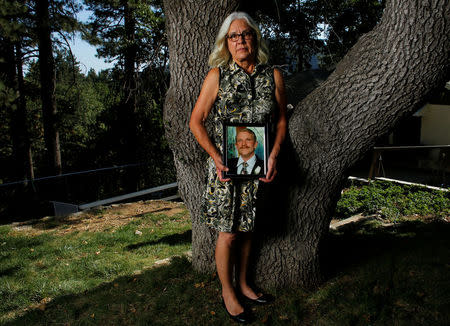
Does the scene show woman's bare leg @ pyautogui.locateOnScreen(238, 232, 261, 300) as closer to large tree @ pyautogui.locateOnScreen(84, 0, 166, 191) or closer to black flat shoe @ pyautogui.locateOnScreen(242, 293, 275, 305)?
black flat shoe @ pyautogui.locateOnScreen(242, 293, 275, 305)

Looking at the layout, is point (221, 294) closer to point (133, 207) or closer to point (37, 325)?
point (37, 325)

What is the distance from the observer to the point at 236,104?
7.57 feet

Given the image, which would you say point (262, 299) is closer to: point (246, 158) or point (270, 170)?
point (270, 170)

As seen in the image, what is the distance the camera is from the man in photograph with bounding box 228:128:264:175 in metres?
2.14

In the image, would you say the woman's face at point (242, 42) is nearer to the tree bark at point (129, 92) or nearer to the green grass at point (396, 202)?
the tree bark at point (129, 92)

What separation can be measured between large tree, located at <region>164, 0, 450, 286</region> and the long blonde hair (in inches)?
15.6

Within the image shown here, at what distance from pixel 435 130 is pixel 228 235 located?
12.3 m

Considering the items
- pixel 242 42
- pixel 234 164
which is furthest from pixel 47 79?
pixel 234 164

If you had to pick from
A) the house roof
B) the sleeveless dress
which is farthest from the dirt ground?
the house roof

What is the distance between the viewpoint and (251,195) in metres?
2.36

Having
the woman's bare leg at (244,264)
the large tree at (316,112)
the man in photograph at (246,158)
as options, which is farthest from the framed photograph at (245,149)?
the woman's bare leg at (244,264)

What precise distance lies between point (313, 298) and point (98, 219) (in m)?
5.18

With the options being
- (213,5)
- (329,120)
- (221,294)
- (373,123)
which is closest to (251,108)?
(329,120)

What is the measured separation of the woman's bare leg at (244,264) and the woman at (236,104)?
0.23m
